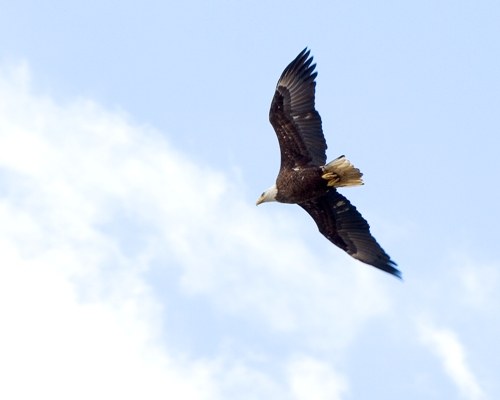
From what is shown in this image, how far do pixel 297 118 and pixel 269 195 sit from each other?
1669mm

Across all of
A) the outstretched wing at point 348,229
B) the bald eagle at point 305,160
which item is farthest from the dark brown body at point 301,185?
the outstretched wing at point 348,229

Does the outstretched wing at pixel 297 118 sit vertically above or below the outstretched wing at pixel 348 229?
above

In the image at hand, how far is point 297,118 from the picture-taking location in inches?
884

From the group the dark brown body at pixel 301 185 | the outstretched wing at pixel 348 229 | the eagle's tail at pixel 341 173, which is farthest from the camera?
the outstretched wing at pixel 348 229

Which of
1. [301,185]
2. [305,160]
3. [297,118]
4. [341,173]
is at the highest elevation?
[297,118]

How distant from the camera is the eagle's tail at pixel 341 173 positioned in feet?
70.6

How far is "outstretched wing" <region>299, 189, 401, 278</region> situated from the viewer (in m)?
22.8

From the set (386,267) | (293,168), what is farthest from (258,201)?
(386,267)

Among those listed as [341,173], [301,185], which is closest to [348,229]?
[301,185]

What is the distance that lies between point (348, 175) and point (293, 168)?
132 centimetres

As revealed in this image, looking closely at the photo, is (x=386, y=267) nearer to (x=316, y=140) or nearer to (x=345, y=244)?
(x=345, y=244)

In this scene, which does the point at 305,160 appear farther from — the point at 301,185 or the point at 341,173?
the point at 341,173

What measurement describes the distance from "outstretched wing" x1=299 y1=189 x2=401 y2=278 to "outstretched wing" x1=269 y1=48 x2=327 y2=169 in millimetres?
949

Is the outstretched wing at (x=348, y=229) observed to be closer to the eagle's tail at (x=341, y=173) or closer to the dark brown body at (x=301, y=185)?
the dark brown body at (x=301, y=185)
